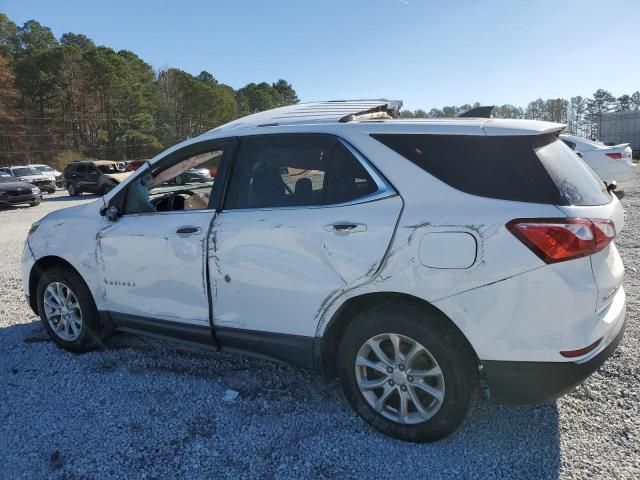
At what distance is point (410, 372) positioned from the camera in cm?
271

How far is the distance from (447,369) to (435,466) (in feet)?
1.71

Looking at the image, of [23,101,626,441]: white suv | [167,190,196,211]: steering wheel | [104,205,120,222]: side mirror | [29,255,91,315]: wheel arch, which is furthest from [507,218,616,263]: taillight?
[29,255,91,315]: wheel arch

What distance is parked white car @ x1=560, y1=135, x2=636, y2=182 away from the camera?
12375mm

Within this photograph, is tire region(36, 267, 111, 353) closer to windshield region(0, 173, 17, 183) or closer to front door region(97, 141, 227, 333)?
front door region(97, 141, 227, 333)

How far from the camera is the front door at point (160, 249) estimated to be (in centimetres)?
331

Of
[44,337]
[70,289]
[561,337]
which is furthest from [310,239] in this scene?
[44,337]

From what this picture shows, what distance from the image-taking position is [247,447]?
9.25 ft

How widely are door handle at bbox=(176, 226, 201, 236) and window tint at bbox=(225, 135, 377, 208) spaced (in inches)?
10.2

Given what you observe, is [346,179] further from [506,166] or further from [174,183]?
[174,183]

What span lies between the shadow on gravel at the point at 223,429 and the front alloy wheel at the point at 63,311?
0.94ft

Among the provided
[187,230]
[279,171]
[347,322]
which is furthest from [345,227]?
[187,230]

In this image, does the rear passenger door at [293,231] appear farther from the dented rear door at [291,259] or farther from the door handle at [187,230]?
the door handle at [187,230]

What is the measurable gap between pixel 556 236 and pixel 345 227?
1060mm

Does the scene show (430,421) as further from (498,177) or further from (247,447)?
(498,177)
